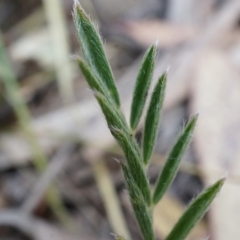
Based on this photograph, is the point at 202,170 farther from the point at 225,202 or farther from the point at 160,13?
the point at 160,13

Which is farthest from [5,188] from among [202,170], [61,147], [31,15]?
[31,15]

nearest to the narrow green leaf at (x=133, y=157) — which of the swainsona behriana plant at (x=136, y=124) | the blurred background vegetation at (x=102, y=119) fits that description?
the swainsona behriana plant at (x=136, y=124)

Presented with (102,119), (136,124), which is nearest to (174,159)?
(136,124)

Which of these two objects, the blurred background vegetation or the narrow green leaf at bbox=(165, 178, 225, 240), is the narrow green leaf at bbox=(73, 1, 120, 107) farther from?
the blurred background vegetation

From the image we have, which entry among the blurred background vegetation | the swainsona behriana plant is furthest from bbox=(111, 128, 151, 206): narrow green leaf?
the blurred background vegetation

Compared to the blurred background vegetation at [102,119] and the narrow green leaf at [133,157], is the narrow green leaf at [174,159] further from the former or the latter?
the blurred background vegetation at [102,119]

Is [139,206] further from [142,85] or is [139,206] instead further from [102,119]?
[102,119]

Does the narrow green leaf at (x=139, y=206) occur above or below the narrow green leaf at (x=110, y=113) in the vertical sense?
below
